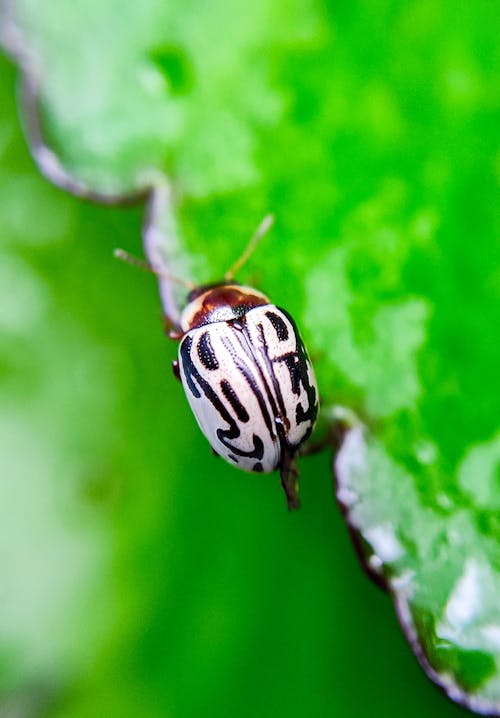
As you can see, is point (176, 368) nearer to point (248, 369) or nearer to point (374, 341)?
point (248, 369)

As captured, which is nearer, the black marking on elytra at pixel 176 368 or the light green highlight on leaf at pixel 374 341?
the light green highlight on leaf at pixel 374 341

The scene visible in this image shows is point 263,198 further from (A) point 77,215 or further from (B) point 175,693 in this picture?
(B) point 175,693

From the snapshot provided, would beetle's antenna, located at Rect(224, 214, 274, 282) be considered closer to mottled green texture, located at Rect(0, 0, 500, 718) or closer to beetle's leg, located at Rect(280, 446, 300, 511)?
mottled green texture, located at Rect(0, 0, 500, 718)

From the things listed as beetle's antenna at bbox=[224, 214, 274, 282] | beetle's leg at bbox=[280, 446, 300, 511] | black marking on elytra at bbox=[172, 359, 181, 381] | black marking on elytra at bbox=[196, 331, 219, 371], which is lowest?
beetle's leg at bbox=[280, 446, 300, 511]

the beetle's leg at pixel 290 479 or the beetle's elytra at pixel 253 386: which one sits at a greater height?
the beetle's elytra at pixel 253 386

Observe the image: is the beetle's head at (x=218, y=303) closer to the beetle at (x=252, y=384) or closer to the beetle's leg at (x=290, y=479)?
the beetle at (x=252, y=384)

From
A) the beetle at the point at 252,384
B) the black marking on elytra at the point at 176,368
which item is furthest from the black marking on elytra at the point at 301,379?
the black marking on elytra at the point at 176,368

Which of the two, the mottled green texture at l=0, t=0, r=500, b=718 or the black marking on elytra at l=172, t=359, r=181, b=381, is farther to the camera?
the black marking on elytra at l=172, t=359, r=181, b=381

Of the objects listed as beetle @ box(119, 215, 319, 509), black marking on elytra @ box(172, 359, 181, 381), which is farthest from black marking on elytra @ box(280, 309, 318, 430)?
black marking on elytra @ box(172, 359, 181, 381)
